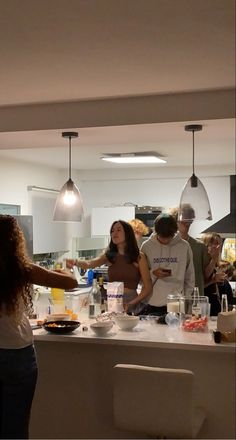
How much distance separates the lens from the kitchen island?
3.10 meters

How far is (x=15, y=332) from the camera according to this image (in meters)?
2.64

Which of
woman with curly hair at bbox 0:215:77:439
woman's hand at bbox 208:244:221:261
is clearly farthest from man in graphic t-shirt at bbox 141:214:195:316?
woman with curly hair at bbox 0:215:77:439

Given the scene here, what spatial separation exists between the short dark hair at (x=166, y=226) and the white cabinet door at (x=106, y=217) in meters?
3.28

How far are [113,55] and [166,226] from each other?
1.72m

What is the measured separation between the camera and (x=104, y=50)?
2408mm

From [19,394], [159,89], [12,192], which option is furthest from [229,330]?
[12,192]

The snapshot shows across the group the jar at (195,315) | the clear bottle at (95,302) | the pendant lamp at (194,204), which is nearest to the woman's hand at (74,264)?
the clear bottle at (95,302)

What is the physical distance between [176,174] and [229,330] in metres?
4.59

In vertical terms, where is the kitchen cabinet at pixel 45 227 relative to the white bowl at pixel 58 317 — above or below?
above

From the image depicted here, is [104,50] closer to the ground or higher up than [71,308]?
higher up

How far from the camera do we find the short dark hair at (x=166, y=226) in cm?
393

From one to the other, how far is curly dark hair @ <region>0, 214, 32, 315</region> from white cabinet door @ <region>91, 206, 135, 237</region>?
4.64 meters

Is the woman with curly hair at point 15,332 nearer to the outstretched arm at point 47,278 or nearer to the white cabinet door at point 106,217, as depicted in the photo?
the outstretched arm at point 47,278

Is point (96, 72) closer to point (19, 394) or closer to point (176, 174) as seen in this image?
point (19, 394)
